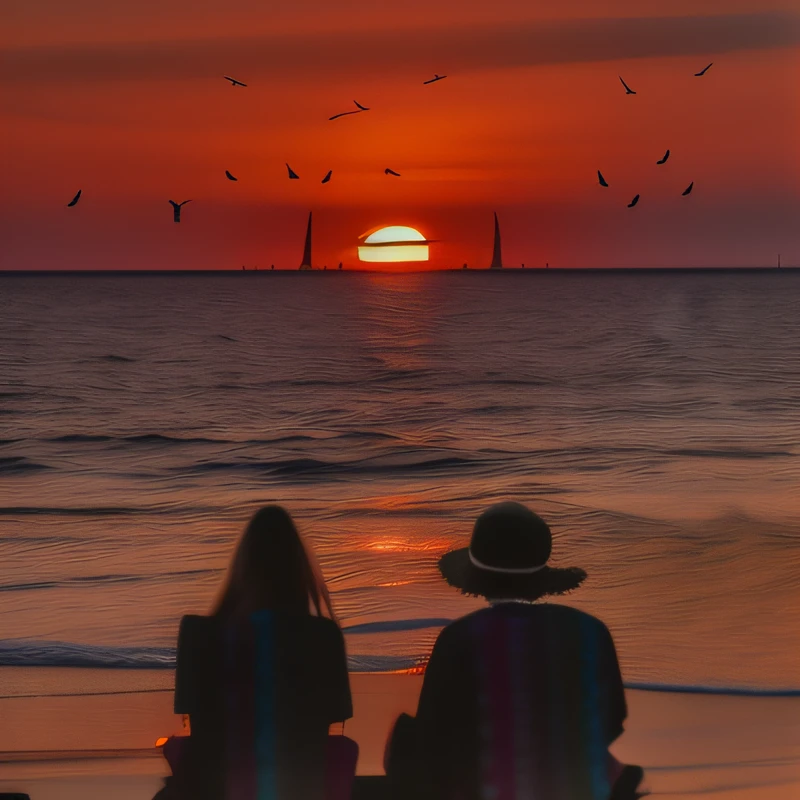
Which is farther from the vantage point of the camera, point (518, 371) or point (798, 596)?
point (518, 371)

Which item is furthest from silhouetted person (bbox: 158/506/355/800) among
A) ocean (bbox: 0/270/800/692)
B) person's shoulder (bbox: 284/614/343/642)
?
ocean (bbox: 0/270/800/692)

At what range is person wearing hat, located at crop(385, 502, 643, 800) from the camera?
130 cm

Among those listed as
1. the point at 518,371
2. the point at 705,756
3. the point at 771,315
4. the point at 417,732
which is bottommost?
the point at 705,756

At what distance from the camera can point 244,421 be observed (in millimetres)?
17391

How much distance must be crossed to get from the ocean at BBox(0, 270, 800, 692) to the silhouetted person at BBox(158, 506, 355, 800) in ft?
7.21

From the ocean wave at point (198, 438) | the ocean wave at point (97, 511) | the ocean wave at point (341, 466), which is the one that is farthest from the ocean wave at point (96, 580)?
the ocean wave at point (198, 438)

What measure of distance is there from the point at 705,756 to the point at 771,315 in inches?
1356

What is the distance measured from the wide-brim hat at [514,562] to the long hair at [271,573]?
28 cm

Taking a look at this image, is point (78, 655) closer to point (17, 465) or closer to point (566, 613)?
point (566, 613)

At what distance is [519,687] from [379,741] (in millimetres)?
1655

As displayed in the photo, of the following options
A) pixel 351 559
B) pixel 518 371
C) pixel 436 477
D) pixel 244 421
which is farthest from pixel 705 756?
pixel 518 371

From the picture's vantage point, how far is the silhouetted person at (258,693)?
4.68 ft

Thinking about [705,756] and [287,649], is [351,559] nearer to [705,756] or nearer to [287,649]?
[705,756]

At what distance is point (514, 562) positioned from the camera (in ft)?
4.31
